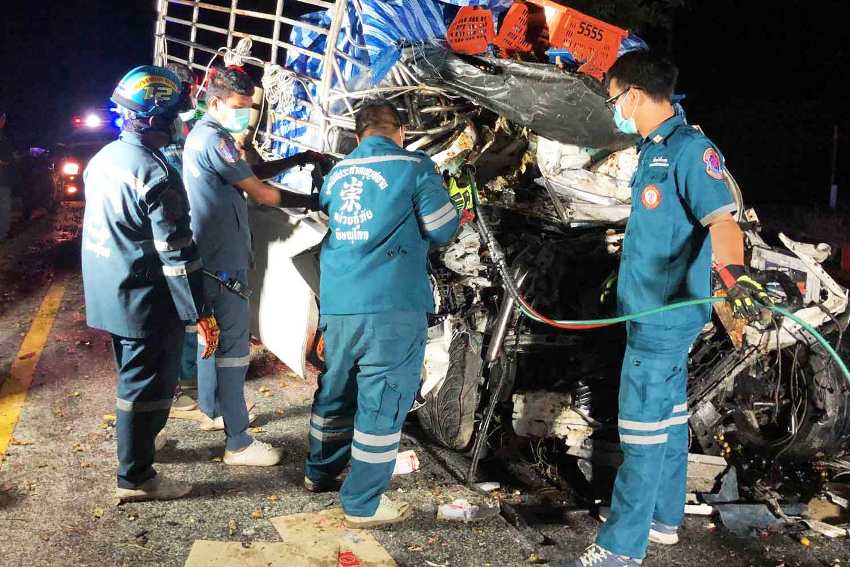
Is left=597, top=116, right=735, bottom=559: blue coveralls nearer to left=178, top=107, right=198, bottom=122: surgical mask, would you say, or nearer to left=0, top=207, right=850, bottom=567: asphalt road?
left=0, top=207, right=850, bottom=567: asphalt road

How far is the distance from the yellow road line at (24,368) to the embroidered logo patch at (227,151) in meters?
2.03

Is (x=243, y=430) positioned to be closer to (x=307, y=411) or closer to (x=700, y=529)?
(x=307, y=411)

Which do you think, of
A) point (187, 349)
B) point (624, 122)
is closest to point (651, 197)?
point (624, 122)

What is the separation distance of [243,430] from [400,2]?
296 centimetres

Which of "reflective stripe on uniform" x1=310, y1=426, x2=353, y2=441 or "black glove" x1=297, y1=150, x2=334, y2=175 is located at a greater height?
"black glove" x1=297, y1=150, x2=334, y2=175

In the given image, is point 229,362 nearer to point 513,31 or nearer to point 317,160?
point 317,160

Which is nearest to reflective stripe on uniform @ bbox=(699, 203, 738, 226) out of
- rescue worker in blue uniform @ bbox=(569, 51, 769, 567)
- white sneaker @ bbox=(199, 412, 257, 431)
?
rescue worker in blue uniform @ bbox=(569, 51, 769, 567)

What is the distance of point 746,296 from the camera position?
2824mm

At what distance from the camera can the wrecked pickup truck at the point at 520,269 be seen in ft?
13.3

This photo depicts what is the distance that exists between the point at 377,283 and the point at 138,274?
44.9 inches

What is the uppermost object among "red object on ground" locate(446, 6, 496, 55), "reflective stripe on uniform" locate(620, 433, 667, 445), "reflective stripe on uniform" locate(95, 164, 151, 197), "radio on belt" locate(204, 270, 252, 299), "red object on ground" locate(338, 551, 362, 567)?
"red object on ground" locate(446, 6, 496, 55)

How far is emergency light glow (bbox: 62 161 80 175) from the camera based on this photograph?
41.4 feet

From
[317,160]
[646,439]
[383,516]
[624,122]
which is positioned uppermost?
[624,122]

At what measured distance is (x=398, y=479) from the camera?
4160mm
